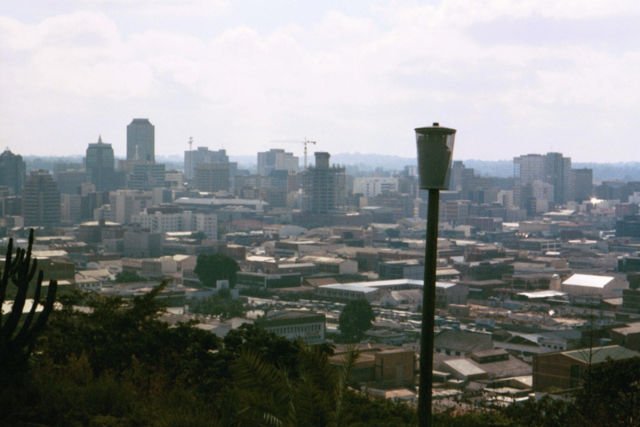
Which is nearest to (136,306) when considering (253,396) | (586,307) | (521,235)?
(253,396)

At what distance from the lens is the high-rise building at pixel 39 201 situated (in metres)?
73.1

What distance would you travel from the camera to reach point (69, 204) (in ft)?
279

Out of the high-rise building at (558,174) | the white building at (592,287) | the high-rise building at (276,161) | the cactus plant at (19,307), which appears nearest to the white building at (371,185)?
the high-rise building at (276,161)

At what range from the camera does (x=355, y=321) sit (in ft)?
104

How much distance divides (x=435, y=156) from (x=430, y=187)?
153 mm

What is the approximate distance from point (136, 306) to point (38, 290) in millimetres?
4691

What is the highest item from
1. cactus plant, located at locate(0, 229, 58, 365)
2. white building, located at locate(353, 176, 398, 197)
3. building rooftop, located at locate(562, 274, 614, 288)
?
cactus plant, located at locate(0, 229, 58, 365)

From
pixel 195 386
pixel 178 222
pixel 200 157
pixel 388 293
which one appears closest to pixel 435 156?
pixel 195 386

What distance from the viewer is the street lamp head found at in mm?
4402

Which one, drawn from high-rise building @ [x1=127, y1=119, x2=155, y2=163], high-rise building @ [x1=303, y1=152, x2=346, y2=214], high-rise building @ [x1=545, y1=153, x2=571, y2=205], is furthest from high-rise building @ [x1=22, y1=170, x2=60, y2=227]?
high-rise building @ [x1=545, y1=153, x2=571, y2=205]

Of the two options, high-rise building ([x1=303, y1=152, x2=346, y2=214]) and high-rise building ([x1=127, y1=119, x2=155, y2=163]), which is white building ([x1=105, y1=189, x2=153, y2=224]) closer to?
high-rise building ([x1=303, y1=152, x2=346, y2=214])

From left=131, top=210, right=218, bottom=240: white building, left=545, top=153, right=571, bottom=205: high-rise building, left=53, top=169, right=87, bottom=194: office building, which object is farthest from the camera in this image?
left=545, top=153, right=571, bottom=205: high-rise building

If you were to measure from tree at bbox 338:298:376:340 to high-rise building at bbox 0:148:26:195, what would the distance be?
207 ft

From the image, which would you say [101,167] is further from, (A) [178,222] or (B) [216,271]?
(B) [216,271]
